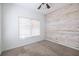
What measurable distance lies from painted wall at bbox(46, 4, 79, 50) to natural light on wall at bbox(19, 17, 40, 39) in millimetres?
575

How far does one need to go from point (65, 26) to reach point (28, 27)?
1.94 meters

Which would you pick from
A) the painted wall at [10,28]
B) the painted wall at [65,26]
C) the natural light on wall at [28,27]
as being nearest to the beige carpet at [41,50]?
the painted wall at [10,28]

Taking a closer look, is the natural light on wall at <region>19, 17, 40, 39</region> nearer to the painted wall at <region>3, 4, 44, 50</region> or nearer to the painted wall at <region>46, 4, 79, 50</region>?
the painted wall at <region>3, 4, 44, 50</region>

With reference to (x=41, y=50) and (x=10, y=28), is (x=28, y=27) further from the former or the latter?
(x=41, y=50)

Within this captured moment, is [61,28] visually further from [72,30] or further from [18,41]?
[18,41]

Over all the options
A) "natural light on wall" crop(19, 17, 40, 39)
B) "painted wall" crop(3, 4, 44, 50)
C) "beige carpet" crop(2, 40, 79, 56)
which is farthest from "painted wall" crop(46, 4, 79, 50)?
"painted wall" crop(3, 4, 44, 50)

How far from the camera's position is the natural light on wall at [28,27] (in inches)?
76.8

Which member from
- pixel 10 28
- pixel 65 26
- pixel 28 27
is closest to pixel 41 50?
pixel 28 27

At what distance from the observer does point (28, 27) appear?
6.54ft

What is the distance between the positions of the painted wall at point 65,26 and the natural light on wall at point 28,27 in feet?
1.89

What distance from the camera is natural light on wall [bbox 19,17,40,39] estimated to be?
1.95 metres

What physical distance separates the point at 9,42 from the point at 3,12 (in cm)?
97

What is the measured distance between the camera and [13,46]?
213 centimetres

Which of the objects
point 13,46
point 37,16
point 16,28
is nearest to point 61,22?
point 37,16
